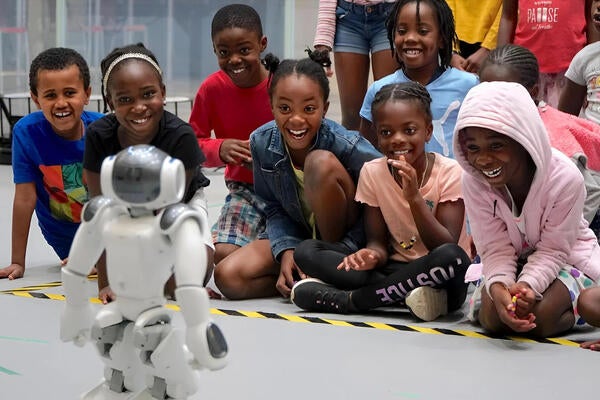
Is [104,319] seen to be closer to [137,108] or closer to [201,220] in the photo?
[201,220]

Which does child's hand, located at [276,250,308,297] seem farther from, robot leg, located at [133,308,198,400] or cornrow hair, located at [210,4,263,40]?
robot leg, located at [133,308,198,400]

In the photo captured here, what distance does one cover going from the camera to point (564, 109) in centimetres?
373

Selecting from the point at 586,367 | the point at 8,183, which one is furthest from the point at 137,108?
the point at 8,183

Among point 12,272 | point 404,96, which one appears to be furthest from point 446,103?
point 12,272

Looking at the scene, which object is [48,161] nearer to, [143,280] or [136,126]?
[136,126]

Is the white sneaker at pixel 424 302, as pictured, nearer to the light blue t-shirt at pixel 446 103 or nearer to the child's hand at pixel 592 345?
the child's hand at pixel 592 345

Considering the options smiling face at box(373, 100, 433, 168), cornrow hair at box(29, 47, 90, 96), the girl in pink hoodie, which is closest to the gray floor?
the girl in pink hoodie

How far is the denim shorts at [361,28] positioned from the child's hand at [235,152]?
80 centimetres

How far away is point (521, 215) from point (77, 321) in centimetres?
137

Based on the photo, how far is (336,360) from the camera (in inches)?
93.8

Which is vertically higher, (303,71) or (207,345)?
(303,71)

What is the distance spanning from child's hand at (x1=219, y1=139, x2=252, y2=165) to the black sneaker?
0.60 meters

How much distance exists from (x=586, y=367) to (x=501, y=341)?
11.3 inches

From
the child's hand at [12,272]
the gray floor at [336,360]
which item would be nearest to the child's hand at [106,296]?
the gray floor at [336,360]
